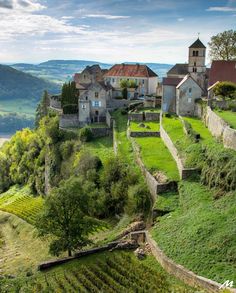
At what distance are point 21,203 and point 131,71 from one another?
33.1 metres

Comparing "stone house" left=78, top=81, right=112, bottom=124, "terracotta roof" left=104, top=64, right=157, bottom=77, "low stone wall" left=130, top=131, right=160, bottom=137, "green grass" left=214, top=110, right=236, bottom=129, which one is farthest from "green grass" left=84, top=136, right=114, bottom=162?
"terracotta roof" left=104, top=64, right=157, bottom=77

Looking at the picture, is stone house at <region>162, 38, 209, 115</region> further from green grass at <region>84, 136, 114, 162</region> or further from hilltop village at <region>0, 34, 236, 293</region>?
green grass at <region>84, 136, 114, 162</region>

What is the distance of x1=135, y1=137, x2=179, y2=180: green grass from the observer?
3701cm

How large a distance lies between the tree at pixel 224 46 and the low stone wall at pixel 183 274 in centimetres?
4594

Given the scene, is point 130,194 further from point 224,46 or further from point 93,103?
point 224,46

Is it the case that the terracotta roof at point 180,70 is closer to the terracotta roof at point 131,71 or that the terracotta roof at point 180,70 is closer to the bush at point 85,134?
the terracotta roof at point 131,71

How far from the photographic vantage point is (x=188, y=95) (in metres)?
51.3

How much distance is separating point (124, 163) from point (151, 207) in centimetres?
855

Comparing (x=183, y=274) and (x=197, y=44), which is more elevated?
(x=197, y=44)

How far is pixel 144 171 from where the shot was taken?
37.8 metres

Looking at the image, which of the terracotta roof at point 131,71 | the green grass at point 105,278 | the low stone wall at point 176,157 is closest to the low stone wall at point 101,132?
the low stone wall at point 176,157

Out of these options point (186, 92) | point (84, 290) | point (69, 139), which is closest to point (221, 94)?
point (186, 92)

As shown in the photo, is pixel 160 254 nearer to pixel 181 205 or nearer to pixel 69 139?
pixel 181 205

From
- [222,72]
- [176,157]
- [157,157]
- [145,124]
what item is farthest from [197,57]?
[176,157]
